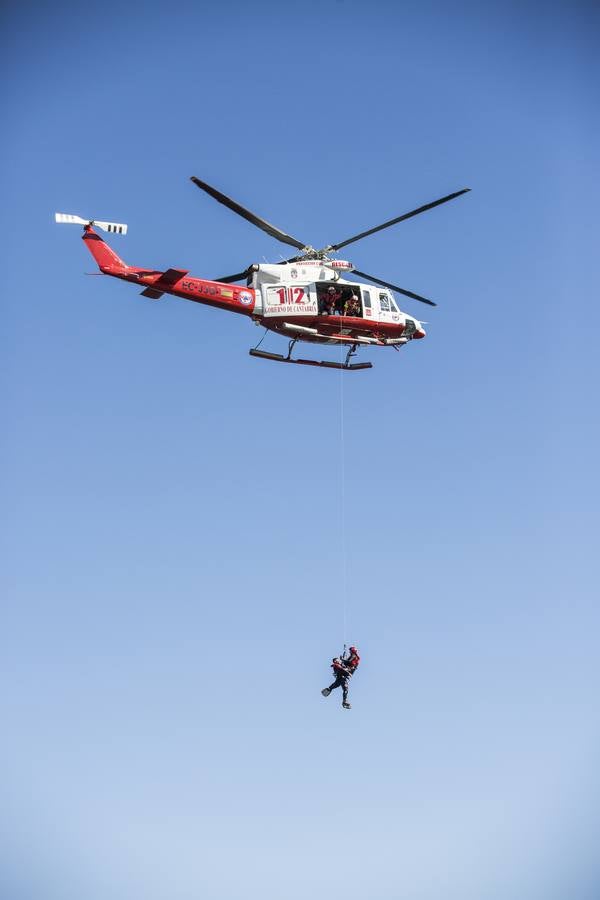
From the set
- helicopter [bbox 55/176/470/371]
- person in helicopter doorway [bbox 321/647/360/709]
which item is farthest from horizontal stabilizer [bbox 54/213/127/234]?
person in helicopter doorway [bbox 321/647/360/709]

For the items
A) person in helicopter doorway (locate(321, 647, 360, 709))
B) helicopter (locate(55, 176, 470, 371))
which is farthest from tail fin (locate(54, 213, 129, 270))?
person in helicopter doorway (locate(321, 647, 360, 709))

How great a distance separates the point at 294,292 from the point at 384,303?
3.44 m

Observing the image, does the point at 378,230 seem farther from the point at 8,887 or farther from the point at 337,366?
the point at 8,887

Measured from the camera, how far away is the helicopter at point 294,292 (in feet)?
96.5

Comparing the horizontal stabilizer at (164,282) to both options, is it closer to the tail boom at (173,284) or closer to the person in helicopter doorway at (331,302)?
the tail boom at (173,284)

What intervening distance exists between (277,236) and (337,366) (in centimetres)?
420

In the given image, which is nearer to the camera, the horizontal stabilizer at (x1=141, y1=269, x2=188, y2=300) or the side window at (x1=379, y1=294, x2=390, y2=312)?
the horizontal stabilizer at (x1=141, y1=269, x2=188, y2=300)

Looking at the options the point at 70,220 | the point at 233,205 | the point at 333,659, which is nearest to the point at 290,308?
the point at 233,205

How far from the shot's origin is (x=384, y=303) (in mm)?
32250

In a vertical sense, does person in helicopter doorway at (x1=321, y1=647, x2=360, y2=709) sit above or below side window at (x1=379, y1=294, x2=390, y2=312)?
below

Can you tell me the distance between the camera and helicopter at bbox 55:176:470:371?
29406mm

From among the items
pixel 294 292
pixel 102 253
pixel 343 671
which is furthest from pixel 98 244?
pixel 343 671

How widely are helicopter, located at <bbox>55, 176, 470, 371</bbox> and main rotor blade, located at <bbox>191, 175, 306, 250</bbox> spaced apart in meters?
0.03

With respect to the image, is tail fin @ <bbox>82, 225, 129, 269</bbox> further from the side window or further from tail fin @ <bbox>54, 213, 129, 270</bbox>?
the side window
